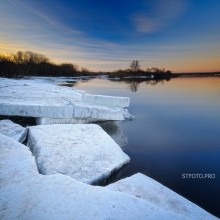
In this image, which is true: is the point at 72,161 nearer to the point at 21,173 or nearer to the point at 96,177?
the point at 96,177

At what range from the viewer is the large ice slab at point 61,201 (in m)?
1.06

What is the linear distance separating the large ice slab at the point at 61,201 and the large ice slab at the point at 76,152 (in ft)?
1.10

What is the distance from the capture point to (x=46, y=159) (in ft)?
6.09

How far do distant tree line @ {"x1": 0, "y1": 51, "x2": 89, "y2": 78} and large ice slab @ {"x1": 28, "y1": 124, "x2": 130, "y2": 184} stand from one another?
15.5 m

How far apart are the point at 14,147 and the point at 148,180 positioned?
1233 millimetres

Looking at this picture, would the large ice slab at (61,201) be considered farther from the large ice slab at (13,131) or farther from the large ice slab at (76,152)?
the large ice slab at (13,131)

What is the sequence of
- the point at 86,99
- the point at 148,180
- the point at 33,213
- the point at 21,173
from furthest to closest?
the point at 86,99 < the point at 148,180 < the point at 21,173 < the point at 33,213

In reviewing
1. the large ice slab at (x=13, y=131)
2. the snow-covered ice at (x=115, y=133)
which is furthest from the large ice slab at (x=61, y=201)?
the snow-covered ice at (x=115, y=133)

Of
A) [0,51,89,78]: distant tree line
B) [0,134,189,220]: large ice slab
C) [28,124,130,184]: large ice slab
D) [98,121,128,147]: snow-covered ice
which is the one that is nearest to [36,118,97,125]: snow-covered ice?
[98,121,128,147]: snow-covered ice

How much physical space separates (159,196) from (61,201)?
0.83 metres

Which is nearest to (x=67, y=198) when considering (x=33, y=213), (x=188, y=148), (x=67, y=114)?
(x=33, y=213)

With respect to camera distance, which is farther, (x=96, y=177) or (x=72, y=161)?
(x=72, y=161)

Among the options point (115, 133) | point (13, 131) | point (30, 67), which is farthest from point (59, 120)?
point (30, 67)

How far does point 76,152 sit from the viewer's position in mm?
2084
